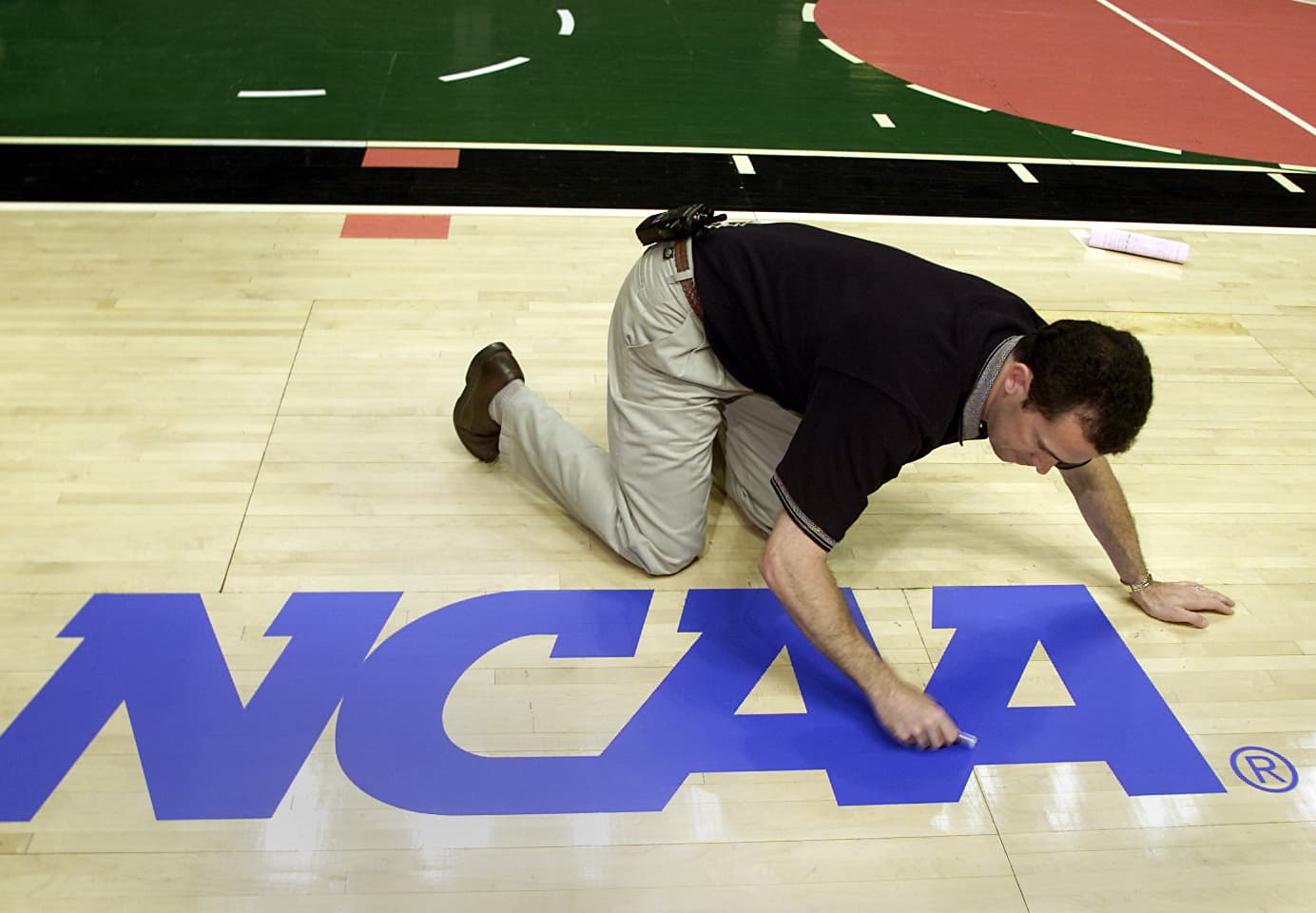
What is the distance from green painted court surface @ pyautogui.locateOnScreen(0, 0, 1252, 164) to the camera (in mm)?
5047

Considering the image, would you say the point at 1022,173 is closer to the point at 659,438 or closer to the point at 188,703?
the point at 659,438

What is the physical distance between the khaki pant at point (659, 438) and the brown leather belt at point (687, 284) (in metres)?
0.02

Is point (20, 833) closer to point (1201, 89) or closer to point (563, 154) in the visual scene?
point (563, 154)

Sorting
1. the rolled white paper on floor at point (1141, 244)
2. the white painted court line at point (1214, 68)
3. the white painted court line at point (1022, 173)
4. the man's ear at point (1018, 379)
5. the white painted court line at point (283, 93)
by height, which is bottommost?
the white painted court line at point (283, 93)

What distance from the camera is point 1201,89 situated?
19.9ft

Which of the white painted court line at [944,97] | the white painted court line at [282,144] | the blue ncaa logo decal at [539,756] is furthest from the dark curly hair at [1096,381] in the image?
the white painted court line at [944,97]

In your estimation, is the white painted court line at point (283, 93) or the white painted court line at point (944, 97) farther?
the white painted court line at point (944, 97)

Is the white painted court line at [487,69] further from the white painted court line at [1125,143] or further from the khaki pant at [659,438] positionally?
the khaki pant at [659,438]

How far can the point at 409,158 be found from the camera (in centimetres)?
478

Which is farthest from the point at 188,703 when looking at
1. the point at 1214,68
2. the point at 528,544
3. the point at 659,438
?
the point at 1214,68

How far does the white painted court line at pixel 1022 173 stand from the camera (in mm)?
4984

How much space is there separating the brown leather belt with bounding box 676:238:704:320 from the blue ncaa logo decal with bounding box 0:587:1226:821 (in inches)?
26.5

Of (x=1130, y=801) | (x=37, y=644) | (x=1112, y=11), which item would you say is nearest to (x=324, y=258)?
(x=37, y=644)

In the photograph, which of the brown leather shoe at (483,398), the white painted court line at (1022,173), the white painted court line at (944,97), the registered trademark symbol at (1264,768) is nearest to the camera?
the registered trademark symbol at (1264,768)
